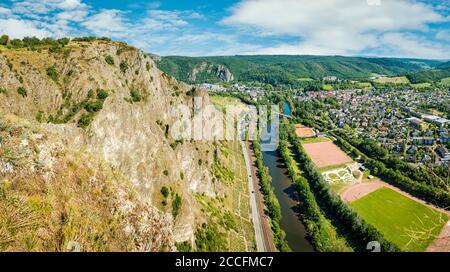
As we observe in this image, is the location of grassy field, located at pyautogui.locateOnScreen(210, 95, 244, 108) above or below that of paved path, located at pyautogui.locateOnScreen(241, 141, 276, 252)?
above

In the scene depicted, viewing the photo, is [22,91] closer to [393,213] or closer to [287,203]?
[287,203]

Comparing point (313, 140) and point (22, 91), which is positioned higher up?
point (22, 91)

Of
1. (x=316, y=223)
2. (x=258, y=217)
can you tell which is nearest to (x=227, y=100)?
(x=258, y=217)

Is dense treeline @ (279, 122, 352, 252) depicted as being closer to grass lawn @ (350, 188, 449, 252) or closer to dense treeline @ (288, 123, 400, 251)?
dense treeline @ (288, 123, 400, 251)

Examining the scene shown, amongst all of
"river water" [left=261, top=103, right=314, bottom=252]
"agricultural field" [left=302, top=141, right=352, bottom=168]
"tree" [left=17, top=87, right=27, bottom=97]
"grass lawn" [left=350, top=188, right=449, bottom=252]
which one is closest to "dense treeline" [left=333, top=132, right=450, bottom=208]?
"grass lawn" [left=350, top=188, right=449, bottom=252]
